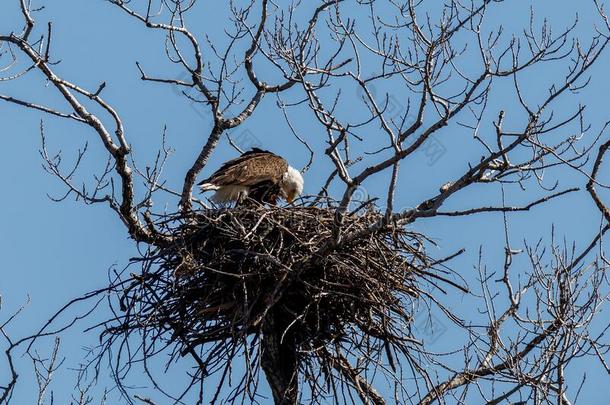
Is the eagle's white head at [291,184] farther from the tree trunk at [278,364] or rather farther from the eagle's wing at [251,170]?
the tree trunk at [278,364]

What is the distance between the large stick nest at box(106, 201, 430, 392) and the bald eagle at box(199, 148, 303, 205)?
195 centimetres

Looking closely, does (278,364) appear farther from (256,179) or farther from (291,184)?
(291,184)

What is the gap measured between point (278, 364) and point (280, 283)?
0.75 m

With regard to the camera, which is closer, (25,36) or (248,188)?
(25,36)

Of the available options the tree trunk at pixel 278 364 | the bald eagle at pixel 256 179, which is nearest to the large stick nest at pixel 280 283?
the tree trunk at pixel 278 364

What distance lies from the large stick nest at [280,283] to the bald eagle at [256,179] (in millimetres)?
1947

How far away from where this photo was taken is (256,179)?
10.5 meters

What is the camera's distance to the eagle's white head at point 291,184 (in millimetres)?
10695

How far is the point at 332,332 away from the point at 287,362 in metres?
0.42

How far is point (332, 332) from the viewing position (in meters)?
8.16

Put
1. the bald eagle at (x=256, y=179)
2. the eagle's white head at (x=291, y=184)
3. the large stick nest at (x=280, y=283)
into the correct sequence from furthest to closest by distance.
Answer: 1. the eagle's white head at (x=291, y=184)
2. the bald eagle at (x=256, y=179)
3. the large stick nest at (x=280, y=283)

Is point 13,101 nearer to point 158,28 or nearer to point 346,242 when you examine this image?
point 158,28

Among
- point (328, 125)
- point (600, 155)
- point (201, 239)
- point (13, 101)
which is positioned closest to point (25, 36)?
point (13, 101)

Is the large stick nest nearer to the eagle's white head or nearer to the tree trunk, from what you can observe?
the tree trunk
